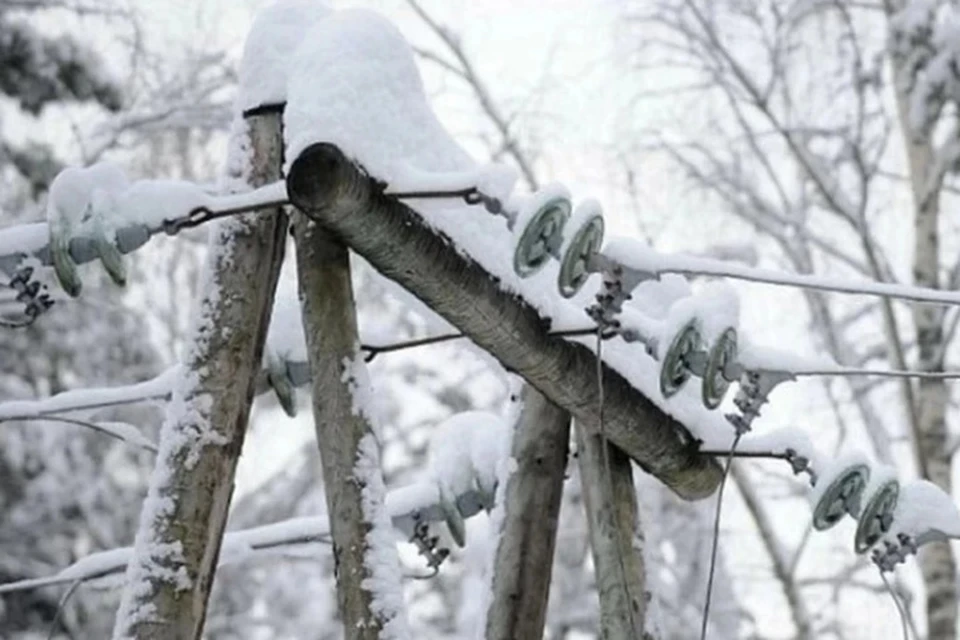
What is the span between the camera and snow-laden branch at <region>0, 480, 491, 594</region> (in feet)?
10.4

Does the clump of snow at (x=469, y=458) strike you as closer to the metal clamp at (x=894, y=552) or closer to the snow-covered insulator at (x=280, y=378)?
the snow-covered insulator at (x=280, y=378)

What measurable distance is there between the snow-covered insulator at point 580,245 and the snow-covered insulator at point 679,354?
21 centimetres

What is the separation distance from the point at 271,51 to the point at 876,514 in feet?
4.18

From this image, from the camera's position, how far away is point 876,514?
9.46 feet

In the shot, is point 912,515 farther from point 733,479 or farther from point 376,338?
point 733,479

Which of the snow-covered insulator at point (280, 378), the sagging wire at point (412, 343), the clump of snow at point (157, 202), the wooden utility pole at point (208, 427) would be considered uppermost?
the sagging wire at point (412, 343)

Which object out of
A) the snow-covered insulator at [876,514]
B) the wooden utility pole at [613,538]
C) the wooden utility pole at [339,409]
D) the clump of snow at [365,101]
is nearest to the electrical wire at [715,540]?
the wooden utility pole at [613,538]

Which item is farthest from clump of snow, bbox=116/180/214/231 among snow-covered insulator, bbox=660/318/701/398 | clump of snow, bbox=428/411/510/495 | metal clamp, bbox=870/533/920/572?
metal clamp, bbox=870/533/920/572

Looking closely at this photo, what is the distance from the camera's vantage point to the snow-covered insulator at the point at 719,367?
2.60 metres

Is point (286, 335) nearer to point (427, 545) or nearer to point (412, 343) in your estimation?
point (412, 343)

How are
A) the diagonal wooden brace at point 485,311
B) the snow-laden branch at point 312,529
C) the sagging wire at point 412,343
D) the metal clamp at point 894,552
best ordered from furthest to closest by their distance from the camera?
the snow-laden branch at point 312,529 → the metal clamp at point 894,552 → the sagging wire at point 412,343 → the diagonal wooden brace at point 485,311

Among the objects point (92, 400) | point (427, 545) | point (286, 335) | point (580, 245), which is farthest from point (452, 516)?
point (580, 245)

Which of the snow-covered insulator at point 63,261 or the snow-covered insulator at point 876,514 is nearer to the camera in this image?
A: the snow-covered insulator at point 63,261

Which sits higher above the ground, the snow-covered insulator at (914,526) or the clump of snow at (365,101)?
the clump of snow at (365,101)
